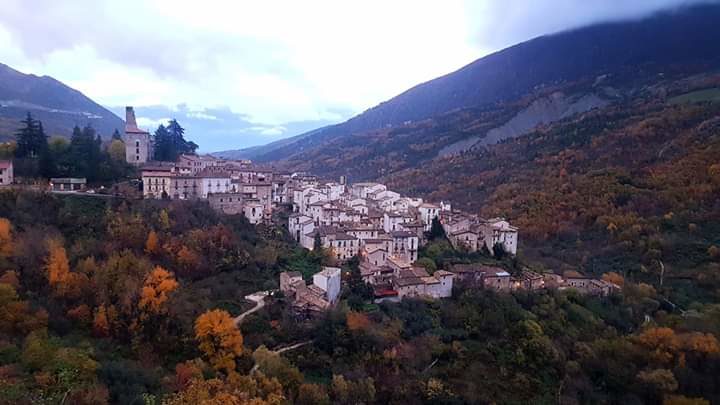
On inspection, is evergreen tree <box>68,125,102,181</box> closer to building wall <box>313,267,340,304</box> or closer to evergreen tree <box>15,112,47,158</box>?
evergreen tree <box>15,112,47,158</box>

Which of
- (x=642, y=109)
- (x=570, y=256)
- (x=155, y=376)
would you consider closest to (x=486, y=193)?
(x=570, y=256)

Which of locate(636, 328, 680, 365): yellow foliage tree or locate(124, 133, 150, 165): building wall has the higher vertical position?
locate(124, 133, 150, 165): building wall

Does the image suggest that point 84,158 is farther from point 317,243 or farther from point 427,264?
point 427,264

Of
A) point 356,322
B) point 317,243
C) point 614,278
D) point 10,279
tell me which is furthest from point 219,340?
point 614,278

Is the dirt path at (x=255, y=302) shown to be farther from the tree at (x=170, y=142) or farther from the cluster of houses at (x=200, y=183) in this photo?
the tree at (x=170, y=142)

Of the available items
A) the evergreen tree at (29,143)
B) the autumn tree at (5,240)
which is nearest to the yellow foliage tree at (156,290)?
the autumn tree at (5,240)

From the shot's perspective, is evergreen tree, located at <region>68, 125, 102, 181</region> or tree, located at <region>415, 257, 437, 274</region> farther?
evergreen tree, located at <region>68, 125, 102, 181</region>

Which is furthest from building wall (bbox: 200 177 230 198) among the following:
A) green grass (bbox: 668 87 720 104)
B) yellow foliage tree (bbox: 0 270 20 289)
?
green grass (bbox: 668 87 720 104)
